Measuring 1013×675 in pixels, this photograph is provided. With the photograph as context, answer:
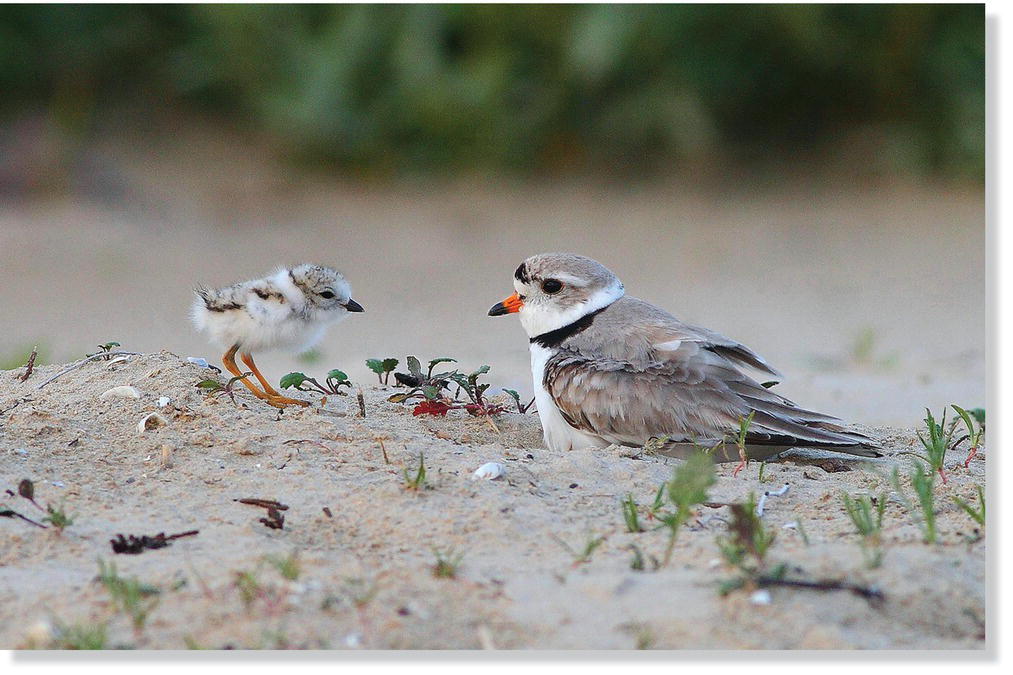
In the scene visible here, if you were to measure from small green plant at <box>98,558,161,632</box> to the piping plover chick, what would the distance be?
1.52m

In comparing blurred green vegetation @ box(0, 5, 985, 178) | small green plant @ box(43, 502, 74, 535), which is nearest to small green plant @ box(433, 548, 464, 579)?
small green plant @ box(43, 502, 74, 535)

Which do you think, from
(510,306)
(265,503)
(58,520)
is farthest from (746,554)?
(510,306)

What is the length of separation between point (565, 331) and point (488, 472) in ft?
3.94

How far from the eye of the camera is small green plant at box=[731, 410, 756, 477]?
366cm

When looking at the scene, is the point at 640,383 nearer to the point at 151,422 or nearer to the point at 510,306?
the point at 510,306

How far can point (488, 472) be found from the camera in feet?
11.1

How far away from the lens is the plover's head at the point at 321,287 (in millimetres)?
4336

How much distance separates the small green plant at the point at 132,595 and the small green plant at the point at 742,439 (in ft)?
5.98

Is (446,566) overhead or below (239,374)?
below

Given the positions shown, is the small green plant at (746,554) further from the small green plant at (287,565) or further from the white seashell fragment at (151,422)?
the white seashell fragment at (151,422)

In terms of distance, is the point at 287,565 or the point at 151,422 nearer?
the point at 287,565

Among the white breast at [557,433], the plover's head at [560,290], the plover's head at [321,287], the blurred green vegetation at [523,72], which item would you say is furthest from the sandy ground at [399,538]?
the blurred green vegetation at [523,72]

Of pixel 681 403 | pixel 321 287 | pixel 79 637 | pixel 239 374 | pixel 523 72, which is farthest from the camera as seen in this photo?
pixel 523 72

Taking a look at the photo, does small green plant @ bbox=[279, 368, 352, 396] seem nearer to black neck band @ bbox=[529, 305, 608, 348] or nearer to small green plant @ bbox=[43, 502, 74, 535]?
black neck band @ bbox=[529, 305, 608, 348]
